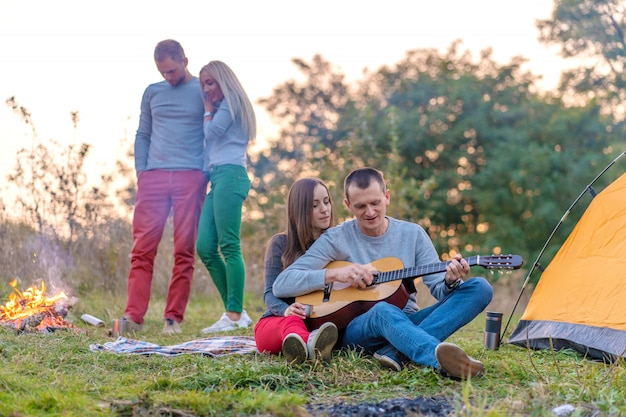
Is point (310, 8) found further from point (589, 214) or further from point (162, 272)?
point (589, 214)

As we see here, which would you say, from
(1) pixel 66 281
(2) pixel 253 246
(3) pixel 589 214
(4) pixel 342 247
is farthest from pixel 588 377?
(2) pixel 253 246

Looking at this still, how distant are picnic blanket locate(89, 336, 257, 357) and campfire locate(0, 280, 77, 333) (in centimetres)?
87

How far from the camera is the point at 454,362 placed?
3.11 metres

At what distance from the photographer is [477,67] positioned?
2250cm

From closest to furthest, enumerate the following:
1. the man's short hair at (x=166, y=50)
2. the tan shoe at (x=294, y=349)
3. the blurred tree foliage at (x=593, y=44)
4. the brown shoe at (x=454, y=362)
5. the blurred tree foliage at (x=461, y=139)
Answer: the brown shoe at (x=454, y=362) → the tan shoe at (x=294, y=349) → the man's short hair at (x=166, y=50) → the blurred tree foliage at (x=593, y=44) → the blurred tree foliage at (x=461, y=139)

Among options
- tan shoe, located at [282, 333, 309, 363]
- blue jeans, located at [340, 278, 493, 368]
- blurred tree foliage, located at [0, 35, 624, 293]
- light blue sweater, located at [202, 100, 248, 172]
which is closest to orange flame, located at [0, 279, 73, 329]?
light blue sweater, located at [202, 100, 248, 172]

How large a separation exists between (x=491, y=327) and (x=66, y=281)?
4344mm

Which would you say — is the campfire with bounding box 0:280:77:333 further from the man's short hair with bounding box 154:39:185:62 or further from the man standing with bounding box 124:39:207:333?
the man's short hair with bounding box 154:39:185:62

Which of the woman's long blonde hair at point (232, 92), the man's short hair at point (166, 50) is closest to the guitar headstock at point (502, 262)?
the woman's long blonde hair at point (232, 92)

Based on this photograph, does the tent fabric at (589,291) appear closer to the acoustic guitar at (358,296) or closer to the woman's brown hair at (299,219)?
the acoustic guitar at (358,296)

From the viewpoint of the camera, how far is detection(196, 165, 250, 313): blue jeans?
5.31 meters

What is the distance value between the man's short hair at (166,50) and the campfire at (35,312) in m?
1.89

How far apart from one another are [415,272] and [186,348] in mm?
1350

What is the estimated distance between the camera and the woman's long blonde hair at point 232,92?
17.4ft
